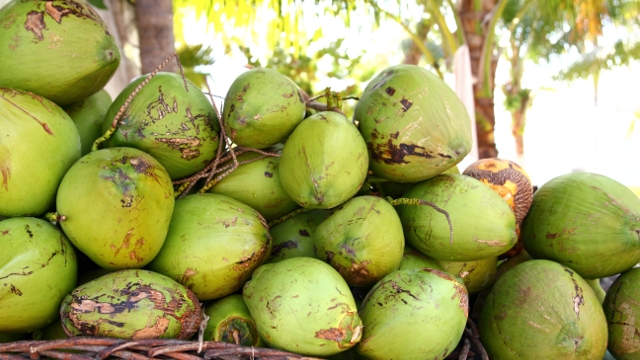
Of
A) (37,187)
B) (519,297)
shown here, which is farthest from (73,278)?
(519,297)

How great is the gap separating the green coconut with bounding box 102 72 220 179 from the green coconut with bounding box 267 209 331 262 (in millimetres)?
316

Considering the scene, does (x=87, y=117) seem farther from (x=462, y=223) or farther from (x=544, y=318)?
(x=544, y=318)

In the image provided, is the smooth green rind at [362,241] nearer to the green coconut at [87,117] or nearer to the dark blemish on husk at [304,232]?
the dark blemish on husk at [304,232]

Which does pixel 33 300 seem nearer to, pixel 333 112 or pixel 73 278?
pixel 73 278

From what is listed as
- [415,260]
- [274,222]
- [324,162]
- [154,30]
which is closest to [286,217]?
[274,222]

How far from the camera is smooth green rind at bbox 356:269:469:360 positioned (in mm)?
1184

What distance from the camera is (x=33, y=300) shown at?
3.77 ft

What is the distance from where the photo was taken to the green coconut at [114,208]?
1174mm

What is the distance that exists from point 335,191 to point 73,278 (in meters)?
0.70

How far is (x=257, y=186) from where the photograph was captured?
5.04 feet

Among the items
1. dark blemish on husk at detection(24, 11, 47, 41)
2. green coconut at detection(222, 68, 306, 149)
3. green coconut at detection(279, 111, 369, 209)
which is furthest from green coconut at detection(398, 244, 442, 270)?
dark blemish on husk at detection(24, 11, 47, 41)

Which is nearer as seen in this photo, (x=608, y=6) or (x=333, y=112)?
(x=333, y=112)

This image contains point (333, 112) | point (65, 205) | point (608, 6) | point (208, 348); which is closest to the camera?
point (208, 348)

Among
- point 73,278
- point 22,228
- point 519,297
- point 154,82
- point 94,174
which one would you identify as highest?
point 154,82
